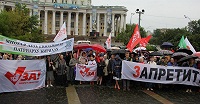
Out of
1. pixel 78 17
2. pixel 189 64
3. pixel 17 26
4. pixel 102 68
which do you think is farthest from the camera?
pixel 78 17

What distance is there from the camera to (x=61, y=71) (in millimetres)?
13383

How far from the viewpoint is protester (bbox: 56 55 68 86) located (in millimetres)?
13336

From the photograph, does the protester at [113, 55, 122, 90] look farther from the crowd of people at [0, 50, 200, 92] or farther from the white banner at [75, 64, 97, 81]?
the white banner at [75, 64, 97, 81]

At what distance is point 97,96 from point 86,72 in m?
3.08

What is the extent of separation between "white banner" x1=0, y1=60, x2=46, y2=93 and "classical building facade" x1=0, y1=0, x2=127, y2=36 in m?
97.7

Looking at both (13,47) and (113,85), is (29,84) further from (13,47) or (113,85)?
(113,85)

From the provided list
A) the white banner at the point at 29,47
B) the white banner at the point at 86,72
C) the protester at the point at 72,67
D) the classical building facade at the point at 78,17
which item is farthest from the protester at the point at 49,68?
the classical building facade at the point at 78,17

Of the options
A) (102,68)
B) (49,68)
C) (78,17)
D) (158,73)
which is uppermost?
(78,17)

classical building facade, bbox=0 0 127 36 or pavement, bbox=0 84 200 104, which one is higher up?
classical building facade, bbox=0 0 127 36

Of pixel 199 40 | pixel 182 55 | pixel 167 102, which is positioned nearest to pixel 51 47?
pixel 167 102

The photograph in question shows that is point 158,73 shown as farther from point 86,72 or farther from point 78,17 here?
point 78,17

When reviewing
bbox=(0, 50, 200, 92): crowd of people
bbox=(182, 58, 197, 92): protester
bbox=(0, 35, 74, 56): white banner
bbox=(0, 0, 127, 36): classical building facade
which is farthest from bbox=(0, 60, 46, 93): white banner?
bbox=(0, 0, 127, 36): classical building facade

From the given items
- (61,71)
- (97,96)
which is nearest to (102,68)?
(61,71)

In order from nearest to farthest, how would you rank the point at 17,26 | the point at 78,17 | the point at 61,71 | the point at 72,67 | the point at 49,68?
the point at 49,68
the point at 61,71
the point at 72,67
the point at 17,26
the point at 78,17
